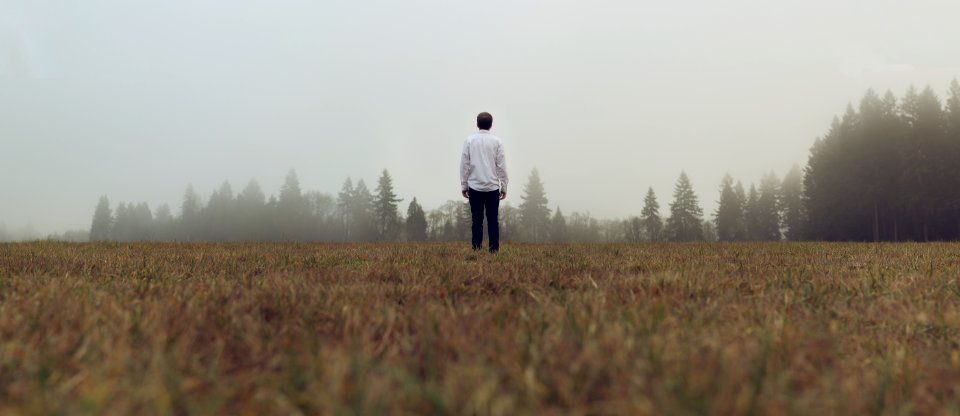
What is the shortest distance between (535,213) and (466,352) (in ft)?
264

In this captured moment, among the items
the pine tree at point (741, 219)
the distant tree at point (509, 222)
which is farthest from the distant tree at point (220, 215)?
the pine tree at point (741, 219)

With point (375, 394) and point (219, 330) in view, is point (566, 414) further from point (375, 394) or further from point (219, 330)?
point (219, 330)

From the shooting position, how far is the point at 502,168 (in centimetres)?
947

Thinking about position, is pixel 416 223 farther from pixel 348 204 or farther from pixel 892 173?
pixel 892 173

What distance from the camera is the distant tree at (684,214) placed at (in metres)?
75.1

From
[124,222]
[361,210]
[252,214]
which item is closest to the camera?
[361,210]

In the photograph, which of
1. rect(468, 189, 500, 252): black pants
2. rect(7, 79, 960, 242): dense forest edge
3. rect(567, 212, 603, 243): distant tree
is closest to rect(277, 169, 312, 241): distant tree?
rect(7, 79, 960, 242): dense forest edge

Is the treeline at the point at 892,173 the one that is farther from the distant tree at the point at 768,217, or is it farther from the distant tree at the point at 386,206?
the distant tree at the point at 386,206

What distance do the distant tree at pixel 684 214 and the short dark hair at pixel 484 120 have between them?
7172 centimetres

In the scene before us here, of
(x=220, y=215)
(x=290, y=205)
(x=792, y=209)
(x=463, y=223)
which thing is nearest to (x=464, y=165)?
(x=463, y=223)

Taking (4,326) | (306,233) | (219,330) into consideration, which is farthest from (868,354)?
(306,233)

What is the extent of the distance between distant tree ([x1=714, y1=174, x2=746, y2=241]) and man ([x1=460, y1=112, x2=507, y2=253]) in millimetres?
76308

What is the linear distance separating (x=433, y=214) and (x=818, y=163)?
6484 cm

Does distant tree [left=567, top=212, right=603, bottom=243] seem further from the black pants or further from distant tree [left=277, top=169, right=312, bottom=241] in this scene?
the black pants
